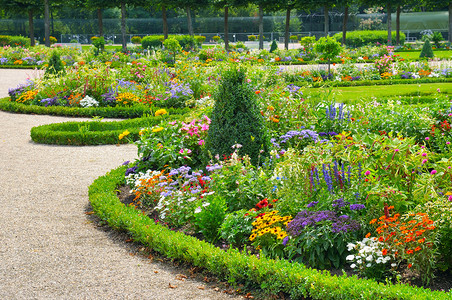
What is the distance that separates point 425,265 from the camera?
330cm

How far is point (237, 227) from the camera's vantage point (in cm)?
413

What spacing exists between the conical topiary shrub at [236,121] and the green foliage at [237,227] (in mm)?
1175

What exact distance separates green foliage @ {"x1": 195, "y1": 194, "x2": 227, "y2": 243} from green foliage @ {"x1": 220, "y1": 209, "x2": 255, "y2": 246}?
0.30ft

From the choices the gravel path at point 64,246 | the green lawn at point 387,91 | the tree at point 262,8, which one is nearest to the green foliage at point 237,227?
the gravel path at point 64,246

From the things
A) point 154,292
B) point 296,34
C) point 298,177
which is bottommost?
point 154,292

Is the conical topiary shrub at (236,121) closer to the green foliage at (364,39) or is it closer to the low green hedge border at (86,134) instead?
the low green hedge border at (86,134)

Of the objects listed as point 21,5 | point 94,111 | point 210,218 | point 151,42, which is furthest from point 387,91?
point 21,5

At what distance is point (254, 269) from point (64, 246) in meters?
1.94

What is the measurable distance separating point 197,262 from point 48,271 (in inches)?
49.6

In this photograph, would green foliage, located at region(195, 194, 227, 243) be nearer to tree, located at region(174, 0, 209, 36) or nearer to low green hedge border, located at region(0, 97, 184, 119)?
low green hedge border, located at region(0, 97, 184, 119)

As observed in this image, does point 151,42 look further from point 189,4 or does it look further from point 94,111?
point 94,111

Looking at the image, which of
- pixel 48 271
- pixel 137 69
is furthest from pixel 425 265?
pixel 137 69

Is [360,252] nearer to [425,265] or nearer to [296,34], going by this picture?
[425,265]

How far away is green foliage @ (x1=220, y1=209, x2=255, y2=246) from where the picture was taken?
161 inches
